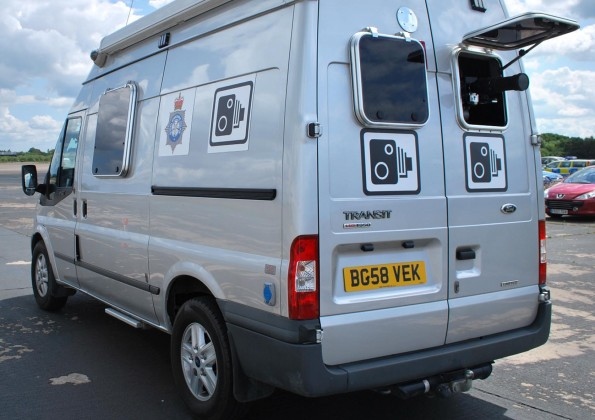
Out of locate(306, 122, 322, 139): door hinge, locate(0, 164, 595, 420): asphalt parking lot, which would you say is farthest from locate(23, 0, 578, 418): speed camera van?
locate(0, 164, 595, 420): asphalt parking lot

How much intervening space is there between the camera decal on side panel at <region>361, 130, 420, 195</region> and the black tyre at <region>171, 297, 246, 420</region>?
1287 millimetres

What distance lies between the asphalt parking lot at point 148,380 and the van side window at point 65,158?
1.48m

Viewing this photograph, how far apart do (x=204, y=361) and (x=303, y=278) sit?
113cm

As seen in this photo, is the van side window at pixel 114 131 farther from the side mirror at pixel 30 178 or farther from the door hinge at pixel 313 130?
the door hinge at pixel 313 130

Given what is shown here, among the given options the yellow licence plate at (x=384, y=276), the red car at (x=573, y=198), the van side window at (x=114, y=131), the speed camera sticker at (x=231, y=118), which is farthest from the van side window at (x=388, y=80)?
the red car at (x=573, y=198)

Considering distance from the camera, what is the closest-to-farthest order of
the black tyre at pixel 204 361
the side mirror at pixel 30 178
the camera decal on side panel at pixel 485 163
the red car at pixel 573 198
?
the black tyre at pixel 204 361
the camera decal on side panel at pixel 485 163
the side mirror at pixel 30 178
the red car at pixel 573 198

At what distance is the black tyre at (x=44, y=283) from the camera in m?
6.38

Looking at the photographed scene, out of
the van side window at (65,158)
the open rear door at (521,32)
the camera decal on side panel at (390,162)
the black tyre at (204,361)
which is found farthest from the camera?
the van side window at (65,158)

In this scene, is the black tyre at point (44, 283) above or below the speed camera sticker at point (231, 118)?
below

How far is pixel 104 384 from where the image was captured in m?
4.47

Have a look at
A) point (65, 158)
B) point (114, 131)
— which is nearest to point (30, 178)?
point (65, 158)

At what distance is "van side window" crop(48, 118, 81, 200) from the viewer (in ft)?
19.0

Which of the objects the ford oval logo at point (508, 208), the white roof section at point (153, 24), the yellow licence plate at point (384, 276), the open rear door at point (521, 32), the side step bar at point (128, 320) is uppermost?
the white roof section at point (153, 24)

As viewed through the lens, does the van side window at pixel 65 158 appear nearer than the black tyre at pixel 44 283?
Yes
